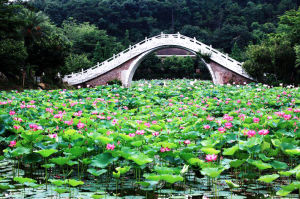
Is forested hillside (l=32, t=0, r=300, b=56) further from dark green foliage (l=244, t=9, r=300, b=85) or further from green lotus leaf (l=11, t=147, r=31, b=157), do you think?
green lotus leaf (l=11, t=147, r=31, b=157)

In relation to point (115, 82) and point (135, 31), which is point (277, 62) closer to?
point (115, 82)

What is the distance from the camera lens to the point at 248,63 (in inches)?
765

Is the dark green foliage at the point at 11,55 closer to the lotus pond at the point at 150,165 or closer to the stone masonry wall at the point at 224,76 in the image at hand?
the lotus pond at the point at 150,165

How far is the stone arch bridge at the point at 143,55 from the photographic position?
21.2 m

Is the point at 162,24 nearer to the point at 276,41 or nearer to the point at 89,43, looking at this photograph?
the point at 89,43

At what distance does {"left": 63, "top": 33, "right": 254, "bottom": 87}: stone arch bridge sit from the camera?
69.7 feet

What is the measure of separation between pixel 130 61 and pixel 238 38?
Answer: 858 inches

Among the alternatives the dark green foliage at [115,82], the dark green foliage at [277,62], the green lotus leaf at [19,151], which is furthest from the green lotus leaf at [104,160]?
the dark green foliage at [115,82]

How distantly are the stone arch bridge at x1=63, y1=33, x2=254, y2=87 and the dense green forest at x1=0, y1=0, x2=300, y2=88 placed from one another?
4.62 ft

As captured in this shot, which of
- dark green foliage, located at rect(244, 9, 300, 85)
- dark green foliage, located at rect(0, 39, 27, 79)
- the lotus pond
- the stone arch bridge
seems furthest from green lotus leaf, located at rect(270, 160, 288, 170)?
the stone arch bridge

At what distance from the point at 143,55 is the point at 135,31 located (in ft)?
80.1

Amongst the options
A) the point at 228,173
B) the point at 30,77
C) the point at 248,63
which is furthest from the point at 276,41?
the point at 228,173

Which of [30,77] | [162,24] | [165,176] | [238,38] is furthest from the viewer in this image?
[162,24]

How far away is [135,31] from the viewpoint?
47.4 metres
